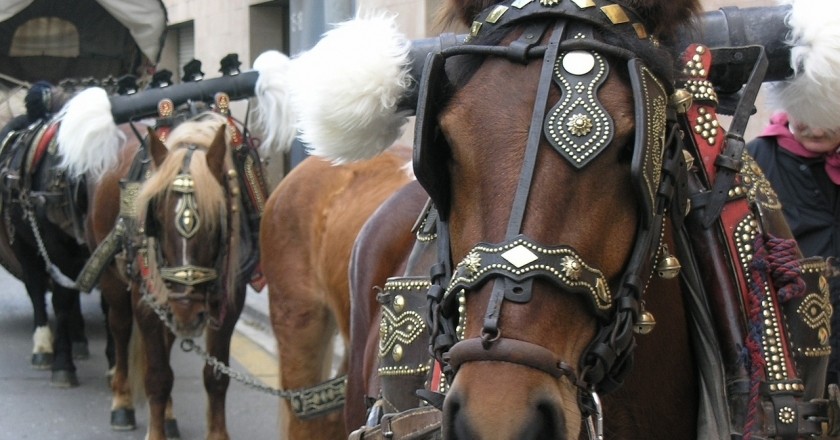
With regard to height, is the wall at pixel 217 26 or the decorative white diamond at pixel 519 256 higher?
the wall at pixel 217 26

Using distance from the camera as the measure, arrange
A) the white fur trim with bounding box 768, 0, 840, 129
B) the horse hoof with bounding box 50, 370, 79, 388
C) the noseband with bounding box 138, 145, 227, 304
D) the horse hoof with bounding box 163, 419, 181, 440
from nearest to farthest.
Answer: the white fur trim with bounding box 768, 0, 840, 129 < the noseband with bounding box 138, 145, 227, 304 < the horse hoof with bounding box 163, 419, 181, 440 < the horse hoof with bounding box 50, 370, 79, 388

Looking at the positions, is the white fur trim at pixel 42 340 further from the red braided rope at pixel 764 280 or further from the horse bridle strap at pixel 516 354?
the horse bridle strap at pixel 516 354

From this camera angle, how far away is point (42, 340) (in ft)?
29.3

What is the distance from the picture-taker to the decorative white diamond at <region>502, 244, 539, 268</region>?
1948mm

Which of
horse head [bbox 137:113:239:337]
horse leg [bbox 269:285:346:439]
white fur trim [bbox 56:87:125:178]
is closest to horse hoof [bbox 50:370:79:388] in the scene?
white fur trim [bbox 56:87:125:178]

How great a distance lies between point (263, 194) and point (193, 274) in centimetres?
98

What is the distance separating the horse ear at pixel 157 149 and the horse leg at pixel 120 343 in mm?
1285

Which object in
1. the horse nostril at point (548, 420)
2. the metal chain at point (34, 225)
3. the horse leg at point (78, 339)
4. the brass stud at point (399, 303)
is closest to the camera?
the horse nostril at point (548, 420)

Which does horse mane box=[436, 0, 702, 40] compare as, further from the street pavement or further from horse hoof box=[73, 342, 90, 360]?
horse hoof box=[73, 342, 90, 360]

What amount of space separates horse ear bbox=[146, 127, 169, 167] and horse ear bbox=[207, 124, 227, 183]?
10.6 inches

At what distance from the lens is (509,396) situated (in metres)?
1.86

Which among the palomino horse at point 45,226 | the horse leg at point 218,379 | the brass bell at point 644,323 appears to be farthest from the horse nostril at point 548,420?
the palomino horse at point 45,226

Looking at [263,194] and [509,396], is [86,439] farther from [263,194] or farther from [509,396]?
[509,396]

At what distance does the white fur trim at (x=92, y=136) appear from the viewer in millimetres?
7055
